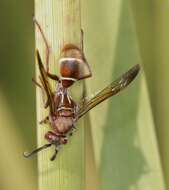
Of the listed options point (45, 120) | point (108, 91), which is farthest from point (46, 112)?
point (108, 91)

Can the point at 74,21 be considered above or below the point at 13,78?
below

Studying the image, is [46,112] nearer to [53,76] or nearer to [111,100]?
[53,76]

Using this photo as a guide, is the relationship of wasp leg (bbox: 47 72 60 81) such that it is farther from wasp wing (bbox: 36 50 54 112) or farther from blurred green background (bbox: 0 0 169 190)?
blurred green background (bbox: 0 0 169 190)

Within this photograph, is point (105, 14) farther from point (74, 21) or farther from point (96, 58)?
point (74, 21)

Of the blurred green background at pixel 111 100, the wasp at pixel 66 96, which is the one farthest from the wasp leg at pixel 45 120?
the blurred green background at pixel 111 100

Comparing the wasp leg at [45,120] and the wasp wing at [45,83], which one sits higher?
the wasp wing at [45,83]

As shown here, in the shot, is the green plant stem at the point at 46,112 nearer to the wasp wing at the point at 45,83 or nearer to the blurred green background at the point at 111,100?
the wasp wing at the point at 45,83

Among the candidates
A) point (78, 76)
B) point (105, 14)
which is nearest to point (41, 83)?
point (78, 76)

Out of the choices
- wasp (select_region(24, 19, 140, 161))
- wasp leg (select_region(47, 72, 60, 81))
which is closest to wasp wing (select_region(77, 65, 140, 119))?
wasp (select_region(24, 19, 140, 161))
